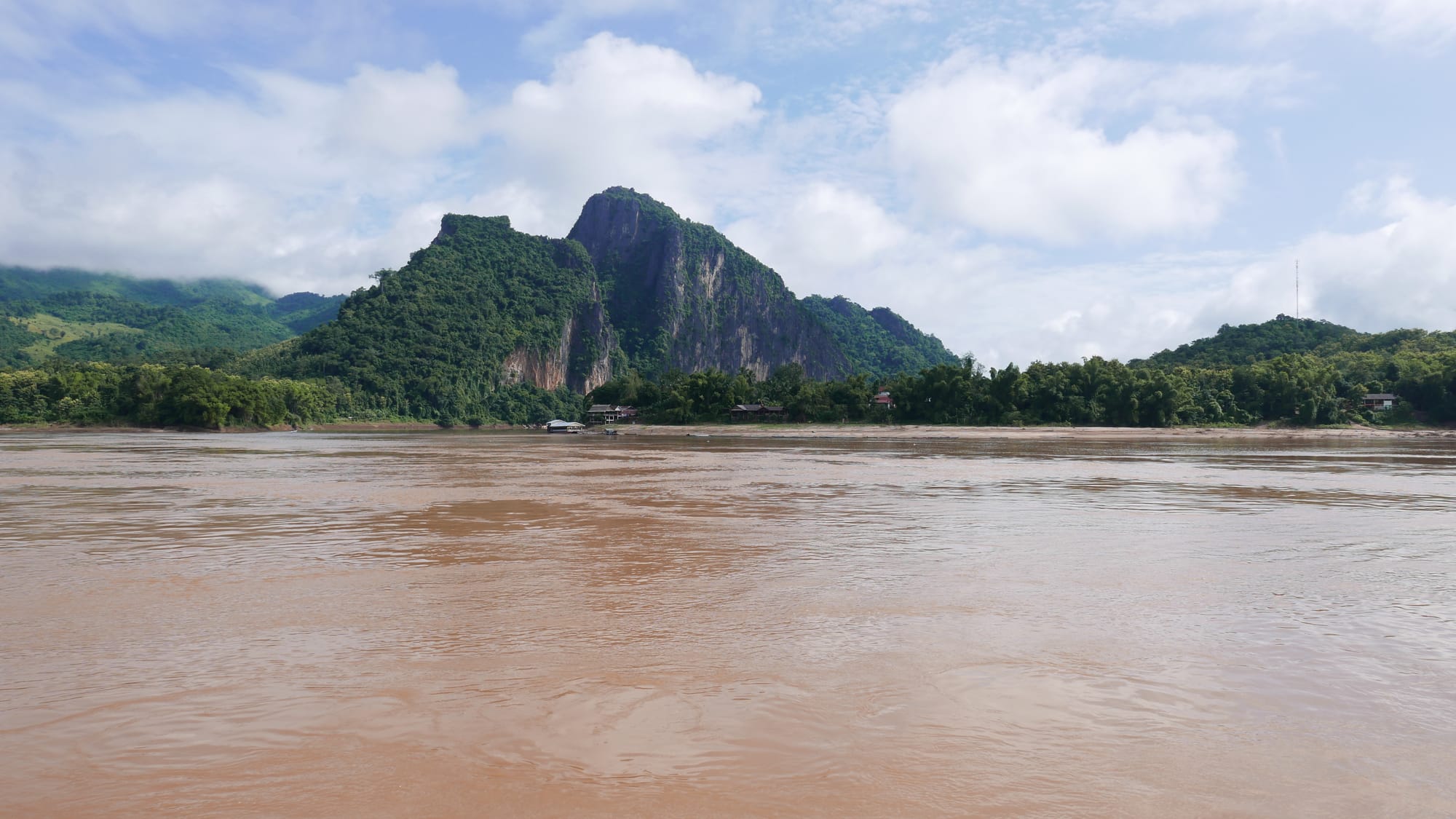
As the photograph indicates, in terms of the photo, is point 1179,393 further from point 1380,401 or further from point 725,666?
point 725,666

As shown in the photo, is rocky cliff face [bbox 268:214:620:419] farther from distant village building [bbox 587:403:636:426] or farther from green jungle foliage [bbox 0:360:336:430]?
green jungle foliage [bbox 0:360:336:430]

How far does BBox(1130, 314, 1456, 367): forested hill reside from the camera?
91.0 m

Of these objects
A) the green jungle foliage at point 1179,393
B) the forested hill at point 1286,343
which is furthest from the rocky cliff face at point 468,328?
the forested hill at point 1286,343

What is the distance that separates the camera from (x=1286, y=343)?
4119 inches

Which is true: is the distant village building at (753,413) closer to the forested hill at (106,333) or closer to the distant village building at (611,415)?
the distant village building at (611,415)

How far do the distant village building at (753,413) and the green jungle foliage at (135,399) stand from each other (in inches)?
2009

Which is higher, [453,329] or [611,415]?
[453,329]

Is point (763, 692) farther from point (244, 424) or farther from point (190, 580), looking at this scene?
point (244, 424)

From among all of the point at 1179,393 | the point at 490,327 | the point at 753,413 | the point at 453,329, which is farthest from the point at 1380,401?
the point at 490,327

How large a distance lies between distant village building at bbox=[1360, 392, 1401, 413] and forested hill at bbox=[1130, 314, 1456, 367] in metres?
18.2

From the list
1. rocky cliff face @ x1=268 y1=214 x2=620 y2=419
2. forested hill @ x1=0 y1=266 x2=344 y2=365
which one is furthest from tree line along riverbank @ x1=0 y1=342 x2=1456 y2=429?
forested hill @ x1=0 y1=266 x2=344 y2=365

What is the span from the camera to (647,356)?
189 metres

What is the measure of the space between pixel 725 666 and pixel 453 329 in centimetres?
14429

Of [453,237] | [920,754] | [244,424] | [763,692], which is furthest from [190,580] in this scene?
[453,237]
